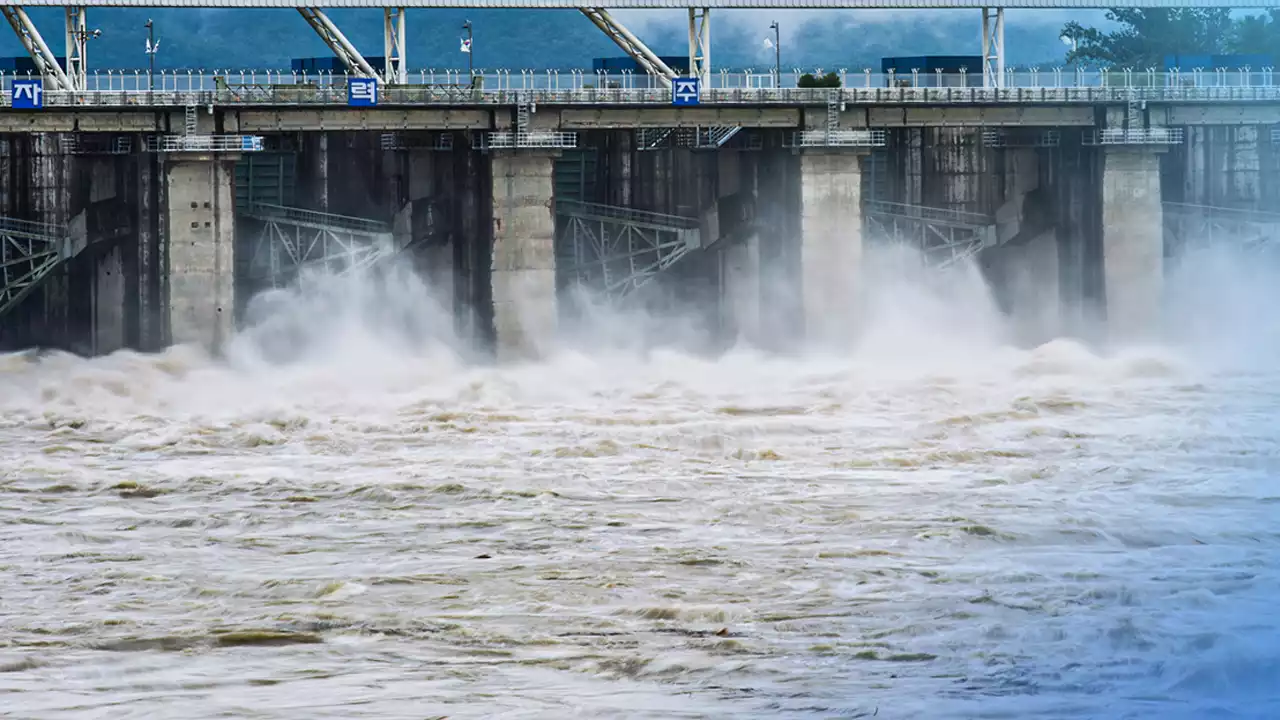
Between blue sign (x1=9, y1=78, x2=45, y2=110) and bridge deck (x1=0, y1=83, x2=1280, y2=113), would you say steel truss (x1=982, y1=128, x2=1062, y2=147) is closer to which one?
bridge deck (x1=0, y1=83, x2=1280, y2=113)

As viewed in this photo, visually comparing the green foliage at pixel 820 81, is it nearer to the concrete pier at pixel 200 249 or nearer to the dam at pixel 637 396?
the dam at pixel 637 396

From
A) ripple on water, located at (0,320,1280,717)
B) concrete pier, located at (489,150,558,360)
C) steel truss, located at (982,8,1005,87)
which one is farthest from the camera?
steel truss, located at (982,8,1005,87)

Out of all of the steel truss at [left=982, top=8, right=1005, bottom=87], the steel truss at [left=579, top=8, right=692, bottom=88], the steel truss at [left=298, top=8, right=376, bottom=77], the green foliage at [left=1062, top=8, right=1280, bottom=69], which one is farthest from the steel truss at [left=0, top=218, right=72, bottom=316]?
the green foliage at [left=1062, top=8, right=1280, bottom=69]

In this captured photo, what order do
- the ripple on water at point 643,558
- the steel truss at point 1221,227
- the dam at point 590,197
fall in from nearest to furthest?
the ripple on water at point 643,558
the dam at point 590,197
the steel truss at point 1221,227

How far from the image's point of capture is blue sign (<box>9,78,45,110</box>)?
57.4 metres

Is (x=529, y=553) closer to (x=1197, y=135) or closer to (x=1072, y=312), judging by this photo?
(x=1072, y=312)

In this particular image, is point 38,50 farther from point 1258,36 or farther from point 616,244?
point 1258,36

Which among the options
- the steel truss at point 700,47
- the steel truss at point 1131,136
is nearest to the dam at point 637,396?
the steel truss at point 1131,136

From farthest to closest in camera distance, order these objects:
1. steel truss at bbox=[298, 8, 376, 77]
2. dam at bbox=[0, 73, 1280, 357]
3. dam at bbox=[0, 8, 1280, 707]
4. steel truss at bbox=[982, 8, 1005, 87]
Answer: steel truss at bbox=[982, 8, 1005, 87], steel truss at bbox=[298, 8, 376, 77], dam at bbox=[0, 73, 1280, 357], dam at bbox=[0, 8, 1280, 707]

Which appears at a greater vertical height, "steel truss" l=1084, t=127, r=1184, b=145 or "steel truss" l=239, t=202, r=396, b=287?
"steel truss" l=1084, t=127, r=1184, b=145

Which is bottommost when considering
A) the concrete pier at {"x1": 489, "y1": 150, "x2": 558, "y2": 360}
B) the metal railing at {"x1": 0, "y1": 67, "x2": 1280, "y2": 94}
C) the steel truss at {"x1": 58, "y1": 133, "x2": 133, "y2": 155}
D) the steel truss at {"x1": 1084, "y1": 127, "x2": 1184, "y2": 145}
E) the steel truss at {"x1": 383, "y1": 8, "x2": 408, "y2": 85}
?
the concrete pier at {"x1": 489, "y1": 150, "x2": 558, "y2": 360}

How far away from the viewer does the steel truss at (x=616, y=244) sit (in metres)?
67.8

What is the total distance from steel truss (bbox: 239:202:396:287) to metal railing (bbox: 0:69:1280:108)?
16.6 ft

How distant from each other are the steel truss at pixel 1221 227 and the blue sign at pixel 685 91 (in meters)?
21.2
